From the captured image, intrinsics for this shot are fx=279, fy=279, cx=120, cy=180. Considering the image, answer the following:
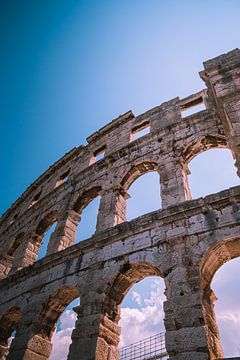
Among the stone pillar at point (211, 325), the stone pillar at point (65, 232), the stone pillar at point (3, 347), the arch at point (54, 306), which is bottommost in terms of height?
the stone pillar at point (211, 325)

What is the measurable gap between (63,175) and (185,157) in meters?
6.77

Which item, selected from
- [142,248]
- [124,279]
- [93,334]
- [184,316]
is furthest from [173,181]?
[93,334]

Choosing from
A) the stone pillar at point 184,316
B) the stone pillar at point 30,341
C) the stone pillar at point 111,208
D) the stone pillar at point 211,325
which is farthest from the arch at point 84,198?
the stone pillar at point 211,325

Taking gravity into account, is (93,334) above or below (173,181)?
below

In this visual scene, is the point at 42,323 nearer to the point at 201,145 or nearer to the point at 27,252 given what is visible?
the point at 27,252

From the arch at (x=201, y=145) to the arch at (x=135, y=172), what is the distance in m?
1.07

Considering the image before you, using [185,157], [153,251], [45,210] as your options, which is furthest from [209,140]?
[45,210]

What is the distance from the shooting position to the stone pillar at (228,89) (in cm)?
538

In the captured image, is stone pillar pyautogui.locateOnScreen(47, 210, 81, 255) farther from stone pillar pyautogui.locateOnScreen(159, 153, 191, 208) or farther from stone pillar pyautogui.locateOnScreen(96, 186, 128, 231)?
stone pillar pyautogui.locateOnScreen(159, 153, 191, 208)

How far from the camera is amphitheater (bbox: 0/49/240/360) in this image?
16.4 ft

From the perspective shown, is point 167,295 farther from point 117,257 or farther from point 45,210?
point 45,210

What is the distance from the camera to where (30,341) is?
632 cm

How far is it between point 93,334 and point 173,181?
4083mm

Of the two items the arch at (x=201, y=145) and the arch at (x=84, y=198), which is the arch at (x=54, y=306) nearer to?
the arch at (x=84, y=198)
